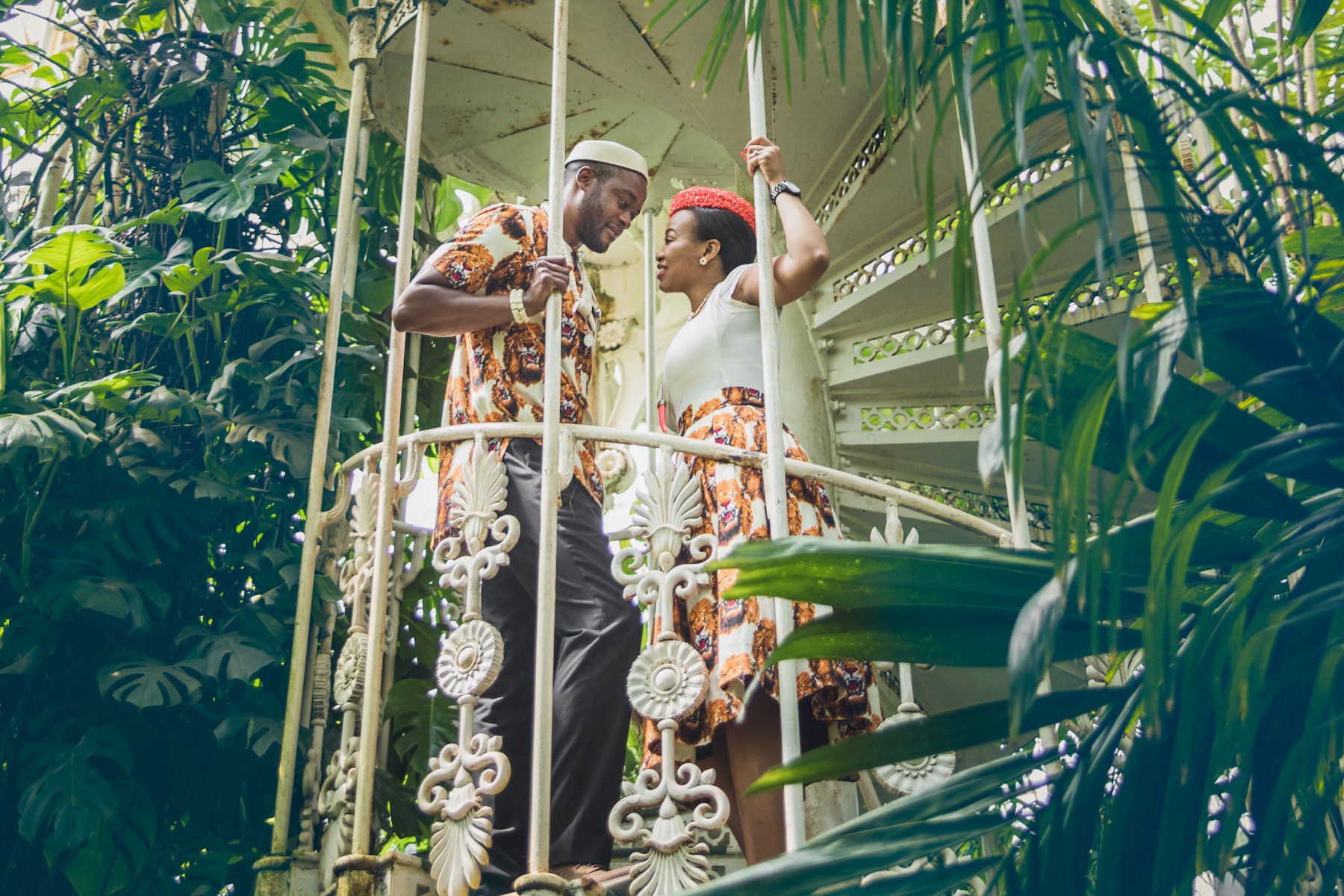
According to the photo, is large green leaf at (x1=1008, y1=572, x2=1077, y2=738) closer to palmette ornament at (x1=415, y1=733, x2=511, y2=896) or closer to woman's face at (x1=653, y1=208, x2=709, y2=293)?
palmette ornament at (x1=415, y1=733, x2=511, y2=896)

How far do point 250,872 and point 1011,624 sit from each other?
8.46ft

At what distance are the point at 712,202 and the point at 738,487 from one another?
2.76ft

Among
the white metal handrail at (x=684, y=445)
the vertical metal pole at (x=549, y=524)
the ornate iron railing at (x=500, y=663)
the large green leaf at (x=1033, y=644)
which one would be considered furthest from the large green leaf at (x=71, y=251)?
the large green leaf at (x=1033, y=644)

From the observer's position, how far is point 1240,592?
116 cm

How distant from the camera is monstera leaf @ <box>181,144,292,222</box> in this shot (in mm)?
3672

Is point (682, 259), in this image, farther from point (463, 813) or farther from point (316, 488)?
point (463, 813)

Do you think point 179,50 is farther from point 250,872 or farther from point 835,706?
point 835,706

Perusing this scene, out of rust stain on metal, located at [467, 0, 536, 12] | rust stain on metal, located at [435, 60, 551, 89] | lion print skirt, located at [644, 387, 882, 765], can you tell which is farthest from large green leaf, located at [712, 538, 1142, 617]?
rust stain on metal, located at [435, 60, 551, 89]

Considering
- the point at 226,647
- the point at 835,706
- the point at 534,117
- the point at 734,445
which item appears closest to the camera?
the point at 835,706

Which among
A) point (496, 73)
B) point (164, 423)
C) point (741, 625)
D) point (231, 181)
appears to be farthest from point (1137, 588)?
point (496, 73)

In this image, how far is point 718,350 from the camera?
117 inches

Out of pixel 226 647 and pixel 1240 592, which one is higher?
pixel 226 647

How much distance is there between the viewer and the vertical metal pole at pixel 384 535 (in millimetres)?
2516

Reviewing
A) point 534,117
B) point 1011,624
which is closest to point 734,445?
point 1011,624
